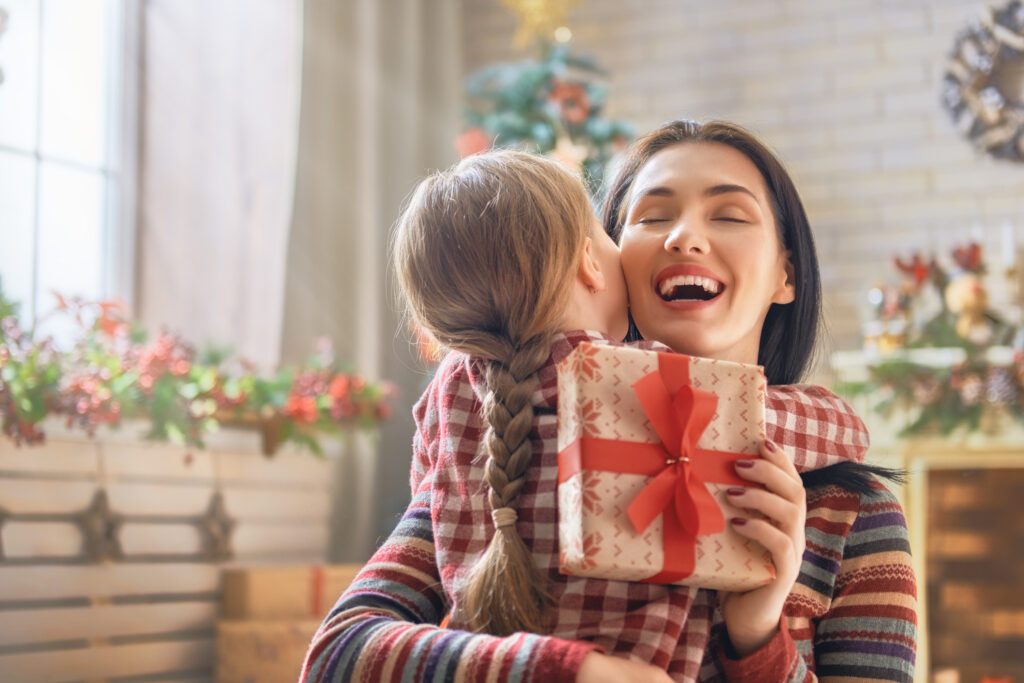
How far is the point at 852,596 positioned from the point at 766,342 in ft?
1.24

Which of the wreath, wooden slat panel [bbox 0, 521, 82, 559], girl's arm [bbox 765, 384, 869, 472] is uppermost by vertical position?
the wreath

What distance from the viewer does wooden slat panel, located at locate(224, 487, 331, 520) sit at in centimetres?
353

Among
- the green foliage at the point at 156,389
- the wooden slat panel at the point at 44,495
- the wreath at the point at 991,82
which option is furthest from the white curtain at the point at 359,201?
the wreath at the point at 991,82

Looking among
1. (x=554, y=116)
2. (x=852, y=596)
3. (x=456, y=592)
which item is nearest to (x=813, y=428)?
(x=852, y=596)

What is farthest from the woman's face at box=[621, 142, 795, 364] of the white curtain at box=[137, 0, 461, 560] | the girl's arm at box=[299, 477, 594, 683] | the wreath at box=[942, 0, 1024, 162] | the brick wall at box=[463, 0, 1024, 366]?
the brick wall at box=[463, 0, 1024, 366]

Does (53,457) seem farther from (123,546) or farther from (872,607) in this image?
(872,607)

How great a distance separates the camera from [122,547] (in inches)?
120

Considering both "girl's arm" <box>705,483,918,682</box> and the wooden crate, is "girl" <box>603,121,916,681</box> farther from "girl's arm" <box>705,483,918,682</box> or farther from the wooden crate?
the wooden crate

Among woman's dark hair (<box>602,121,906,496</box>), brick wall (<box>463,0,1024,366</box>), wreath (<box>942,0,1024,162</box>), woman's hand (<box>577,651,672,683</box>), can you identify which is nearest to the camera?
woman's hand (<box>577,651,672,683</box>)

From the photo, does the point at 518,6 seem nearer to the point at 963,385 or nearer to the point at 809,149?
the point at 809,149

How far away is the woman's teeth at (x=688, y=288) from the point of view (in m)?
1.18

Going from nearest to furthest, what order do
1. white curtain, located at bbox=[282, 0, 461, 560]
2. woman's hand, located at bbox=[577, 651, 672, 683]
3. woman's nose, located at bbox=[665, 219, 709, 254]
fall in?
1. woman's hand, located at bbox=[577, 651, 672, 683]
2. woman's nose, located at bbox=[665, 219, 709, 254]
3. white curtain, located at bbox=[282, 0, 461, 560]

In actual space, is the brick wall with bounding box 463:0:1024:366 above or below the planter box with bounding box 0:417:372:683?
above

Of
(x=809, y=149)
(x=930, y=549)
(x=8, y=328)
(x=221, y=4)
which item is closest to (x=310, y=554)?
(x=8, y=328)
